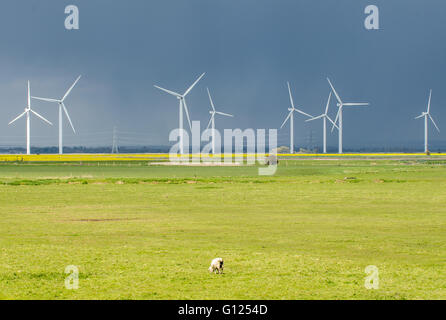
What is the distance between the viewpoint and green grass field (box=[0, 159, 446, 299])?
48.9 ft

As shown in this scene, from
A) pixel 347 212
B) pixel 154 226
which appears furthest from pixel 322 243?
pixel 347 212

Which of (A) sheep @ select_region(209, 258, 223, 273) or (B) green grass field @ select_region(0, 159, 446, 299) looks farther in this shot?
(A) sheep @ select_region(209, 258, 223, 273)

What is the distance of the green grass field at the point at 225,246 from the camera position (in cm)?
1491

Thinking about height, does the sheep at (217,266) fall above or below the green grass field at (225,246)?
above

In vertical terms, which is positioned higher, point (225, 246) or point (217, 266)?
point (217, 266)

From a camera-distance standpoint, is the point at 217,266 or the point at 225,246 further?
the point at 225,246

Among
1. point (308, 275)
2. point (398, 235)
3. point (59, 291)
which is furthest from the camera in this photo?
point (398, 235)

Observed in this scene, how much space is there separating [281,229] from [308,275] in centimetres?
1046

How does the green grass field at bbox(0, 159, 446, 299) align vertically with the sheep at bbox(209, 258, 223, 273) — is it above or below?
below

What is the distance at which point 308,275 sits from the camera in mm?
16312

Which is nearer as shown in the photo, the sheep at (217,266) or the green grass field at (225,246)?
the green grass field at (225,246)

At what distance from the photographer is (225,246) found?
21625 millimetres
